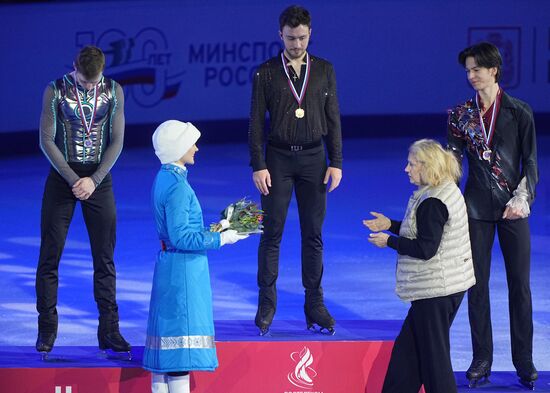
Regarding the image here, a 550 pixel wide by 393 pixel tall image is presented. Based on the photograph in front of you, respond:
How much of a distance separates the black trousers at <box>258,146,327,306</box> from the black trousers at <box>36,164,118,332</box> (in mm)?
949

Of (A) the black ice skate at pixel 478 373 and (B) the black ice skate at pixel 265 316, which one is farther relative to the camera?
(B) the black ice skate at pixel 265 316

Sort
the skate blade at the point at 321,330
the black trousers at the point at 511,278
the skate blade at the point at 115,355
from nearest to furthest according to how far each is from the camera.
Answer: the black trousers at the point at 511,278 < the skate blade at the point at 115,355 < the skate blade at the point at 321,330

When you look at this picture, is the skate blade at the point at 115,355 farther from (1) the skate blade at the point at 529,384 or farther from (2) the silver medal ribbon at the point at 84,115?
(1) the skate blade at the point at 529,384

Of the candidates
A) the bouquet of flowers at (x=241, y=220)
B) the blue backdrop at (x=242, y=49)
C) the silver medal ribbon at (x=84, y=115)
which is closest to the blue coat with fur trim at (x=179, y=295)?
the bouquet of flowers at (x=241, y=220)

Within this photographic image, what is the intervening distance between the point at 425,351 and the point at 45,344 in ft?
7.20

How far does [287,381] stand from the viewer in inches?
233

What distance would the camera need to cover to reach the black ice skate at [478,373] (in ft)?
19.3

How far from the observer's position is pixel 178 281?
534cm

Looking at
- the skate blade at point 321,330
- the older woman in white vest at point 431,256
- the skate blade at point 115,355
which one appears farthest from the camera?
the skate blade at point 321,330

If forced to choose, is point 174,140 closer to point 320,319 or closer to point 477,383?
point 320,319

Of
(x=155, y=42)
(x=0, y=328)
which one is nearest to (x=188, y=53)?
(x=155, y=42)

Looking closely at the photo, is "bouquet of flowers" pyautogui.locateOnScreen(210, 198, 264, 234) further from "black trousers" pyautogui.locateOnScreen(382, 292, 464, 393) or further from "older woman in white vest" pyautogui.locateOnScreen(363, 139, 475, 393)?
"black trousers" pyautogui.locateOnScreen(382, 292, 464, 393)

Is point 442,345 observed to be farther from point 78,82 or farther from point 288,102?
point 78,82

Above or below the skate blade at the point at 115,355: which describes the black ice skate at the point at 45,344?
above
